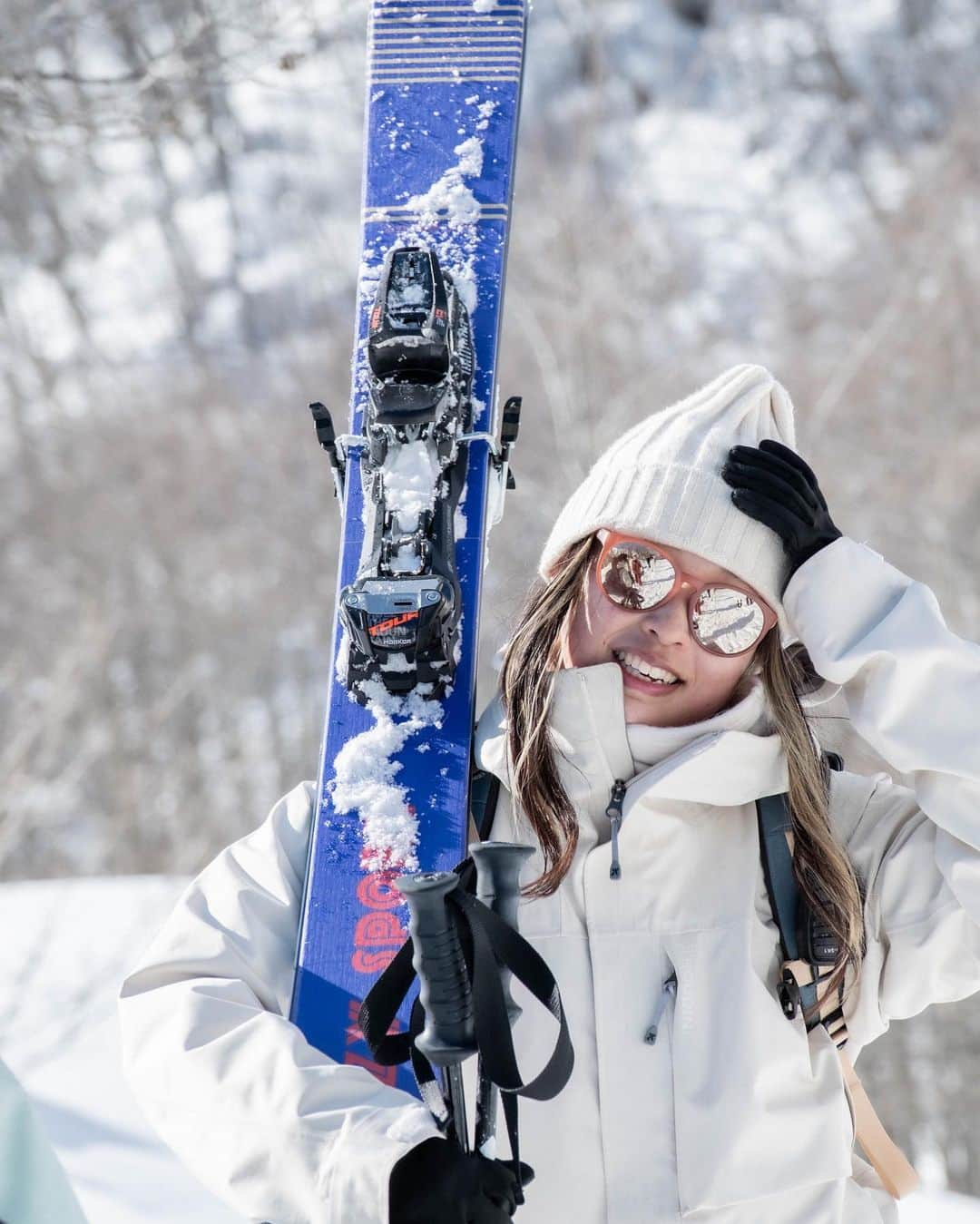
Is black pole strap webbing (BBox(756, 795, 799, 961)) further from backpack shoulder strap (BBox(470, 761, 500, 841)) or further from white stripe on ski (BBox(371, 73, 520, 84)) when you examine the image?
white stripe on ski (BBox(371, 73, 520, 84))

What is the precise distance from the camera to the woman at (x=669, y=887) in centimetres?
176

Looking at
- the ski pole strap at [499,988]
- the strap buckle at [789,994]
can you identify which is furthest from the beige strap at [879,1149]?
the ski pole strap at [499,988]

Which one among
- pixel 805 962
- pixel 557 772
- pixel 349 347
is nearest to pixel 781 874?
pixel 805 962

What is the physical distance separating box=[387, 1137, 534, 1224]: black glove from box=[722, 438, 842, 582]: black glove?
1.03 meters

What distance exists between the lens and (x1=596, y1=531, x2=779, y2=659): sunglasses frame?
2.17 m

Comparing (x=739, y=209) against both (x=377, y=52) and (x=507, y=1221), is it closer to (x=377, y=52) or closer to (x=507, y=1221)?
(x=377, y=52)

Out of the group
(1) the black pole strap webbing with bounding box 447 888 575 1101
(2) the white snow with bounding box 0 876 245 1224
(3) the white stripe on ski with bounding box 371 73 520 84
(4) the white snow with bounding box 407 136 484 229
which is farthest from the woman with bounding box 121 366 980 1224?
(2) the white snow with bounding box 0 876 245 1224

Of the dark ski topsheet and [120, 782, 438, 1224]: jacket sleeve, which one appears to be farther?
the dark ski topsheet

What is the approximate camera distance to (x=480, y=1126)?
1.75m

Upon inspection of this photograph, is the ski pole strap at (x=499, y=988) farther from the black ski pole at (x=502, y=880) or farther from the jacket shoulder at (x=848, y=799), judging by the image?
the jacket shoulder at (x=848, y=799)

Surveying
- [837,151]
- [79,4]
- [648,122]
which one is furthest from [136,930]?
[648,122]

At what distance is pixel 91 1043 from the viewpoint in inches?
196

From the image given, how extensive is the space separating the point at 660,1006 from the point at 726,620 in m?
Result: 0.60

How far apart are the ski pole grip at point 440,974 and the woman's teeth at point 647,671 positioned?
0.62 meters
